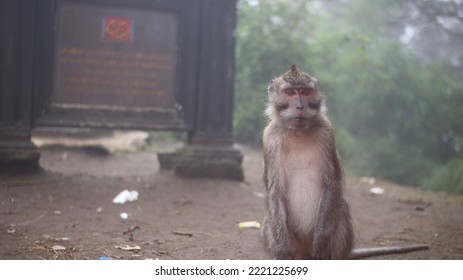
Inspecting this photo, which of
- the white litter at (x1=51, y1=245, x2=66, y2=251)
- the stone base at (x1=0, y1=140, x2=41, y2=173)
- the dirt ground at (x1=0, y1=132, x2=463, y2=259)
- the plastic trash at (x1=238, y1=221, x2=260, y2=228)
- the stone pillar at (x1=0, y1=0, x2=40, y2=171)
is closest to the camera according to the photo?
the white litter at (x1=51, y1=245, x2=66, y2=251)

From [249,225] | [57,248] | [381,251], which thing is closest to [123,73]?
[249,225]

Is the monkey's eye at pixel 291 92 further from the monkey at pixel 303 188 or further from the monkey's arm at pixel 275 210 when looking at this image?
the monkey's arm at pixel 275 210

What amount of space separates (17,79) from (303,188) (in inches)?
158

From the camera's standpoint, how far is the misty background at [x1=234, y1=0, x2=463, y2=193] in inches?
298

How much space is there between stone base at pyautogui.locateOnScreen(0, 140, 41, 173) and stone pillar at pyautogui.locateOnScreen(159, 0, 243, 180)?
75.4 inches

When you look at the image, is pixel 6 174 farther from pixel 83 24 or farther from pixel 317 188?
pixel 317 188

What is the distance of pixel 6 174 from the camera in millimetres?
5422

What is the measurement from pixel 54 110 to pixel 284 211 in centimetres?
392

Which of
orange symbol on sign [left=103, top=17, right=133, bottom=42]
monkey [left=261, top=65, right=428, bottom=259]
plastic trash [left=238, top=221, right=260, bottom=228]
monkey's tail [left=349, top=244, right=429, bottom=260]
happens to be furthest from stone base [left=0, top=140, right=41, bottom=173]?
monkey's tail [left=349, top=244, right=429, bottom=260]

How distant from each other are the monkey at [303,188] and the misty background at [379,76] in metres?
3.59

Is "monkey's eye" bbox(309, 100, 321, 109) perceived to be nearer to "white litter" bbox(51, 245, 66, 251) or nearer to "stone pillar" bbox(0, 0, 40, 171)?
"white litter" bbox(51, 245, 66, 251)

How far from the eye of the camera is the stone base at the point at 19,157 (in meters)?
5.64

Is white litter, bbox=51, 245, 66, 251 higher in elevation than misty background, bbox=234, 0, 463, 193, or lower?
lower
